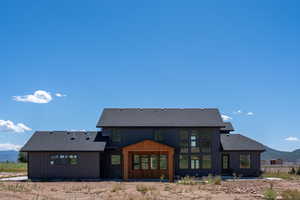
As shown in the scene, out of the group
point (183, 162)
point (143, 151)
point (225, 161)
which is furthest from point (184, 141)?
point (225, 161)

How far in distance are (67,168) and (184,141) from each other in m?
9.74

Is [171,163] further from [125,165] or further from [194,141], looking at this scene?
[125,165]

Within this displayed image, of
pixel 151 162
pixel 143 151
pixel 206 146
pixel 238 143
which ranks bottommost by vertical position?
pixel 151 162

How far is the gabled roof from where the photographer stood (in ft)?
105

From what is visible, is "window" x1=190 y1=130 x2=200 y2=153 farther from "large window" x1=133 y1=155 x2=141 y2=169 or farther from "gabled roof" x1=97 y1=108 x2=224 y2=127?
"large window" x1=133 y1=155 x2=141 y2=169

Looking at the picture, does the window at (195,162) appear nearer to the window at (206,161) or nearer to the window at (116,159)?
the window at (206,161)

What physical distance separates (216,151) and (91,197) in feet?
51.9

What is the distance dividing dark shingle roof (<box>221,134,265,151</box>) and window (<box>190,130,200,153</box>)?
93.7 inches

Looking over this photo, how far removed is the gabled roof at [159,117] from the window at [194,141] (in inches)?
29.4

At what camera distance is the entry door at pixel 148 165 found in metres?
31.2

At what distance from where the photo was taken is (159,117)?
33.5m

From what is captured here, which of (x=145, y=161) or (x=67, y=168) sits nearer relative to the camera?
(x=67, y=168)

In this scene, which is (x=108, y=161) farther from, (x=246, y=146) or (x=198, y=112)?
(x=246, y=146)

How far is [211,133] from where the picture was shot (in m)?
32.2
